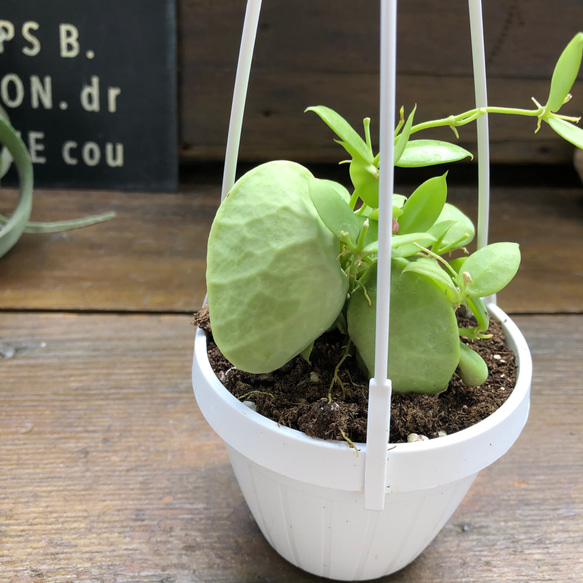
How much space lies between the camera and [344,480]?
0.33 metres

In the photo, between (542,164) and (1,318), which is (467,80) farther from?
(1,318)

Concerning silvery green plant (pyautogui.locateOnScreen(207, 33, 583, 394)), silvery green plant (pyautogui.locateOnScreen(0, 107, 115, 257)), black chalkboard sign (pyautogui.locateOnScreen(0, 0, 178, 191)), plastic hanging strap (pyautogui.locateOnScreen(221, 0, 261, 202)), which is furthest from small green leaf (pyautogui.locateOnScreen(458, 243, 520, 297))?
black chalkboard sign (pyautogui.locateOnScreen(0, 0, 178, 191))

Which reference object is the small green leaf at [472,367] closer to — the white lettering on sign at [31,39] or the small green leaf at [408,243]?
the small green leaf at [408,243]

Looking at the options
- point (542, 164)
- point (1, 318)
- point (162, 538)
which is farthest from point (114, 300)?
point (542, 164)

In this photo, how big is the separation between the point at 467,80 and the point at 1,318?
0.76 m

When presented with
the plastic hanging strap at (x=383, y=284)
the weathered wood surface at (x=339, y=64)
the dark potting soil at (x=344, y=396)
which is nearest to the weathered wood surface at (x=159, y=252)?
the weathered wood surface at (x=339, y=64)

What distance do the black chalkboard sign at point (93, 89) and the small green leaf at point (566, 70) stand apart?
737mm

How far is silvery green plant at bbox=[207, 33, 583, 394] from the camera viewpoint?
325 mm

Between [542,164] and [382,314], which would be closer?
[382,314]

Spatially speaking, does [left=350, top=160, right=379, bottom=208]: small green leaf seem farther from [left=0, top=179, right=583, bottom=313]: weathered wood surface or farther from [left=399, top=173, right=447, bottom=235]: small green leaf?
[left=0, top=179, right=583, bottom=313]: weathered wood surface

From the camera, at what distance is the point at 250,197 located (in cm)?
34

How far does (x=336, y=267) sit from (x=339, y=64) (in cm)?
71

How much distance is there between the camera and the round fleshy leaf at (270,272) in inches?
12.8

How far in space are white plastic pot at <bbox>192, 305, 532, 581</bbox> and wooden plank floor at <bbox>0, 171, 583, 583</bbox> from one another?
6 centimetres
